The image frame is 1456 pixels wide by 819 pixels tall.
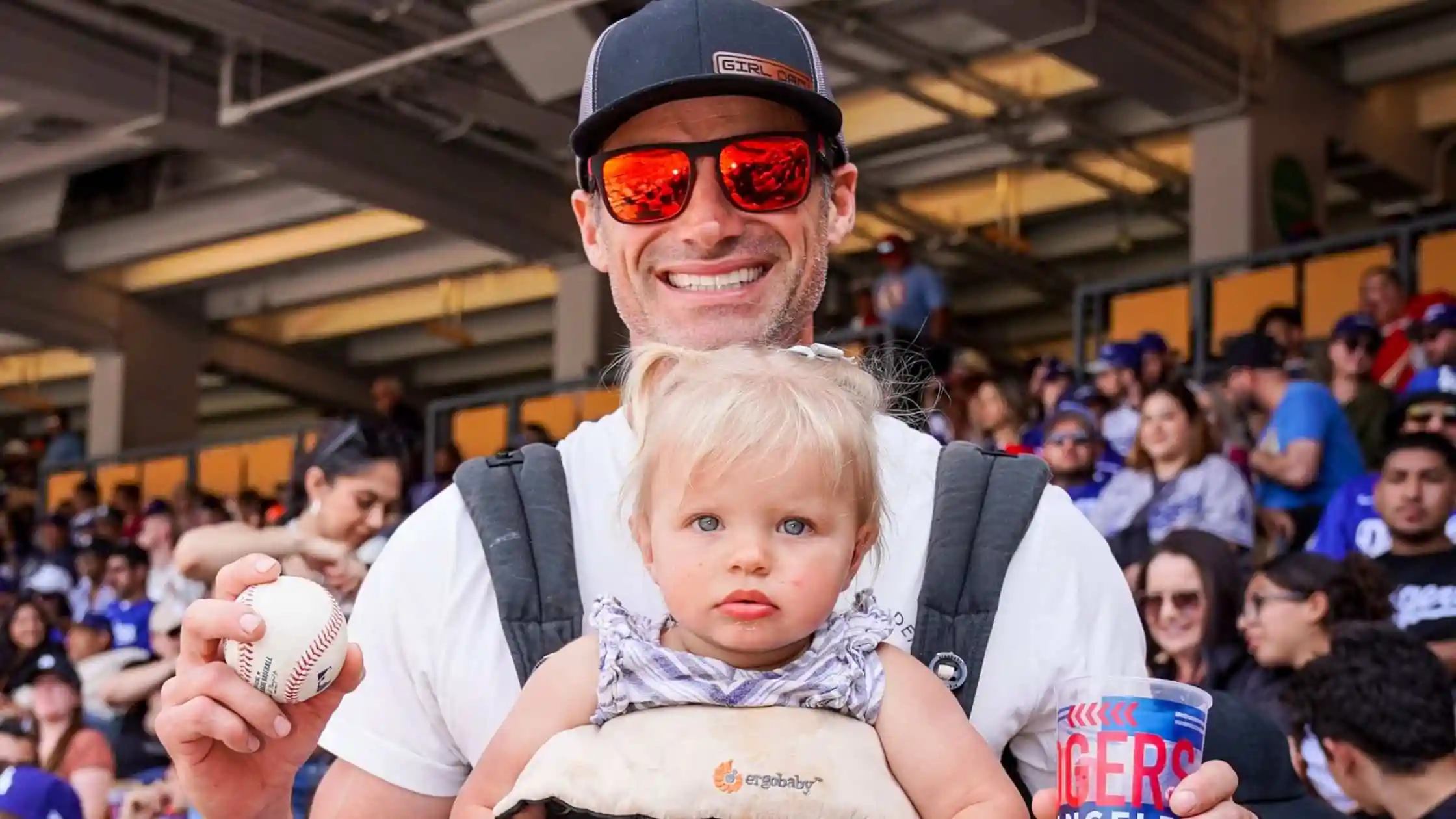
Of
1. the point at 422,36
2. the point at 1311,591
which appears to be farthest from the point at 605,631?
the point at 422,36

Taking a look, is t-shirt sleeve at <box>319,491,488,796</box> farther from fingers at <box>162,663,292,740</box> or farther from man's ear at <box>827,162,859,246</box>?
man's ear at <box>827,162,859,246</box>

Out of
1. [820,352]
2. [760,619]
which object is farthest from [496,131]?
[760,619]

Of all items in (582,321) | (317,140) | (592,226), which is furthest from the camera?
(582,321)

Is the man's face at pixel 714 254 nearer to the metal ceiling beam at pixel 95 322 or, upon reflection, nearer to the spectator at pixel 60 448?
the metal ceiling beam at pixel 95 322

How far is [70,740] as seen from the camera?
316 inches

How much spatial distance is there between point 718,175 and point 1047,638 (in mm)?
711

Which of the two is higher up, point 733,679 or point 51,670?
point 733,679

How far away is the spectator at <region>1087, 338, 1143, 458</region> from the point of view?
9.63 meters

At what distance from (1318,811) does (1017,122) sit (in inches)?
464

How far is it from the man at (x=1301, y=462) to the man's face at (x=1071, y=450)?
75cm

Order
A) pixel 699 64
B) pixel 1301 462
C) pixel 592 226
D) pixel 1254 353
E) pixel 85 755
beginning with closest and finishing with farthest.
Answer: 1. pixel 699 64
2. pixel 592 226
3. pixel 85 755
4. pixel 1301 462
5. pixel 1254 353

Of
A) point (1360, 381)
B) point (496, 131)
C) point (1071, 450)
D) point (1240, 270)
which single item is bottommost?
point (1071, 450)

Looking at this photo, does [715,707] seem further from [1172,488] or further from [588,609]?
[1172,488]

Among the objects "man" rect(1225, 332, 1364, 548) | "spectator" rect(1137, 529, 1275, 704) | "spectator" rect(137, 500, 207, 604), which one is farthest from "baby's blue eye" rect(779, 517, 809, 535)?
"spectator" rect(137, 500, 207, 604)
